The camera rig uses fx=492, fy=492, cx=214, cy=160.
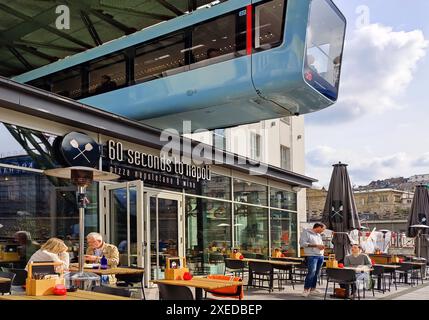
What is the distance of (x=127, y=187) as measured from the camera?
1034cm

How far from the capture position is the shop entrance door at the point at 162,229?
1137 centimetres

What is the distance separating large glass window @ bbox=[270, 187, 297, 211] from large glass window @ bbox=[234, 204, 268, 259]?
2.26ft

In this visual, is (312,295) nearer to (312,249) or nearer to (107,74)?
(312,249)

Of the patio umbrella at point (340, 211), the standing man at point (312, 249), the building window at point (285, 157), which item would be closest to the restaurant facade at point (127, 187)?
the patio umbrella at point (340, 211)

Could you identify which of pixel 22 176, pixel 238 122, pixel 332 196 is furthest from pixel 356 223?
pixel 22 176

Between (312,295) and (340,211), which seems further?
(340,211)

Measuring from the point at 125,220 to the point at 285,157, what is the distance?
1587 cm

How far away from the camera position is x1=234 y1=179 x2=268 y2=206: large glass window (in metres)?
15.4

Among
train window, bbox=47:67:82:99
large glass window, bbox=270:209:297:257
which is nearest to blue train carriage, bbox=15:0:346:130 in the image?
train window, bbox=47:67:82:99

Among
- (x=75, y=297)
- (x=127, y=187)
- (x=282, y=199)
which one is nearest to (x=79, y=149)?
(x=127, y=187)

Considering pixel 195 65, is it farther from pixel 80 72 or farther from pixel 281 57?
pixel 80 72

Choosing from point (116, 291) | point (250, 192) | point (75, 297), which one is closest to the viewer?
point (75, 297)

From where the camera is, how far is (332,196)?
1250 cm

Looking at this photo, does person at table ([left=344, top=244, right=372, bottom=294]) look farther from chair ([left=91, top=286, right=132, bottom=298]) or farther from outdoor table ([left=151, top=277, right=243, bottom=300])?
chair ([left=91, top=286, right=132, bottom=298])
